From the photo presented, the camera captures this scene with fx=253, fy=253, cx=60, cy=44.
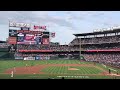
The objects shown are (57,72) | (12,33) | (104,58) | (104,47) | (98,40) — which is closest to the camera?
(57,72)

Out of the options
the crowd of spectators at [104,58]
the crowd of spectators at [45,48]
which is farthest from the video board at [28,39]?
the crowd of spectators at [104,58]

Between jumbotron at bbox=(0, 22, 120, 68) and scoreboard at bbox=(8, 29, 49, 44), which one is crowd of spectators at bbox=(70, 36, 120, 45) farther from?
scoreboard at bbox=(8, 29, 49, 44)

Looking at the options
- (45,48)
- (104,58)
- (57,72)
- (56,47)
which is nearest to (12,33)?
(45,48)

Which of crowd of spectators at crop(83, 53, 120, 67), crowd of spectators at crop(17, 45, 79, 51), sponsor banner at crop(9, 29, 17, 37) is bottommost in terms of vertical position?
crowd of spectators at crop(83, 53, 120, 67)

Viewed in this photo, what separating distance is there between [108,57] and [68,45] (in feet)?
79.1

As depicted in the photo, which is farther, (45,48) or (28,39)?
(45,48)

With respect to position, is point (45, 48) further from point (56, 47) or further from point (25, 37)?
point (25, 37)

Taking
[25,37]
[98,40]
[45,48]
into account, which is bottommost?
[45,48]

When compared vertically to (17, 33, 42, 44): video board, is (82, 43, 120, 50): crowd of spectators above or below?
below

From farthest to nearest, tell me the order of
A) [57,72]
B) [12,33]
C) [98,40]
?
[98,40]
[12,33]
[57,72]

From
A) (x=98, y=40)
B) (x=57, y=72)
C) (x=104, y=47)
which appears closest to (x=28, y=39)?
(x=98, y=40)

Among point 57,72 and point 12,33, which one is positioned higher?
point 12,33

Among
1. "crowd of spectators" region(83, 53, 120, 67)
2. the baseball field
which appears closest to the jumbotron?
"crowd of spectators" region(83, 53, 120, 67)
